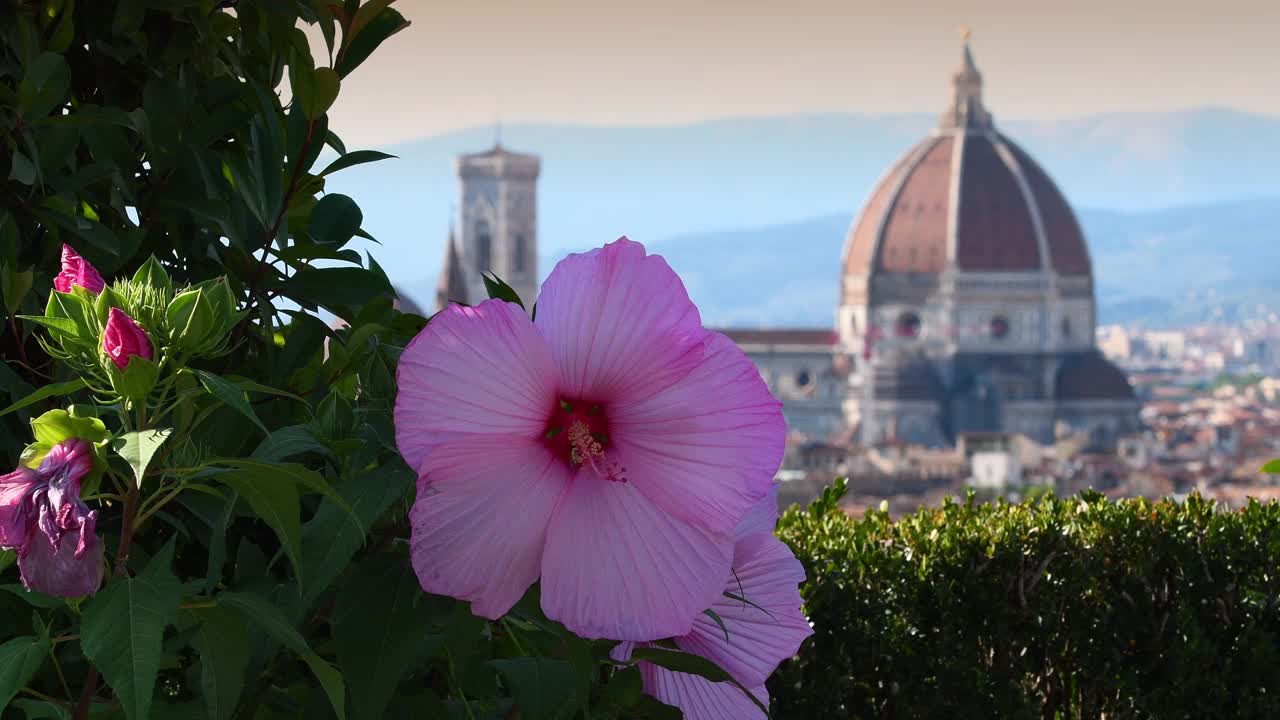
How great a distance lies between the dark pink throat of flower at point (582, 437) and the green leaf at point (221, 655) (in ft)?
0.36

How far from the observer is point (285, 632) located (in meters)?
0.44

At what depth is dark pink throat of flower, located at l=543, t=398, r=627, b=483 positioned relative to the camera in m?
0.47

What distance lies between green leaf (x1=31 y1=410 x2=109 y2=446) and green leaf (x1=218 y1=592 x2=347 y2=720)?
0.23 feet

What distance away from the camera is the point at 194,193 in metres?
0.65

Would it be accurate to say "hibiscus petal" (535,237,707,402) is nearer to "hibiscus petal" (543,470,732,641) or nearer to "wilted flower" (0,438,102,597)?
"hibiscus petal" (543,470,732,641)

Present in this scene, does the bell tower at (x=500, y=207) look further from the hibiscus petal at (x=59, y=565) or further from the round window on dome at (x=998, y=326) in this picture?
the hibiscus petal at (x=59, y=565)

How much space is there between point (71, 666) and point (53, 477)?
188mm

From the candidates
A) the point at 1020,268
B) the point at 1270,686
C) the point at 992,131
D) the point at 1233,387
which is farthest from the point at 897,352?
the point at 1270,686

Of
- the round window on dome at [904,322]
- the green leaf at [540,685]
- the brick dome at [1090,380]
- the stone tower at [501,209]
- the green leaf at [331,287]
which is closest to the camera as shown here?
the green leaf at [540,685]

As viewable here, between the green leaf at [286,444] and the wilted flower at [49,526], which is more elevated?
the green leaf at [286,444]

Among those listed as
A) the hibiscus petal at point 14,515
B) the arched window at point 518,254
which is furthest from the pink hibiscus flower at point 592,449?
the arched window at point 518,254

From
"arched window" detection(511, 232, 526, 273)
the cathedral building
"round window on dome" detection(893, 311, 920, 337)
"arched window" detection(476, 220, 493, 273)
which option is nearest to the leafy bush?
the cathedral building

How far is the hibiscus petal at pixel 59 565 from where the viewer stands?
39cm

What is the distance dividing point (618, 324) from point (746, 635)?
185 mm
